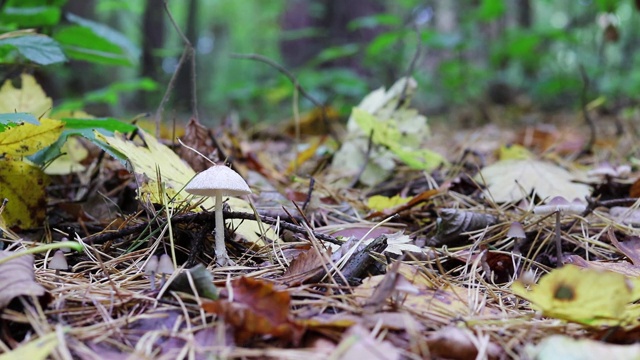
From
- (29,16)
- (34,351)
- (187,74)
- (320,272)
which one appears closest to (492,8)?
(187,74)

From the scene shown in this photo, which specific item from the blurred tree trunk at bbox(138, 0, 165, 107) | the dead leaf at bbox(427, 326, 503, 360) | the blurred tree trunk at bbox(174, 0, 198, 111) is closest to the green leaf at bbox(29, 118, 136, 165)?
the dead leaf at bbox(427, 326, 503, 360)

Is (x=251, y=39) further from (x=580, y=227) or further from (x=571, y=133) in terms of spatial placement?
(x=580, y=227)

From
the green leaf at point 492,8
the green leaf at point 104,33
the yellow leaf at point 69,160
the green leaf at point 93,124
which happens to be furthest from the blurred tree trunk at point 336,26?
the green leaf at point 93,124

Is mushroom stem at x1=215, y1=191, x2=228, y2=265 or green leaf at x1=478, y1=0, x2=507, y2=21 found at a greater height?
green leaf at x1=478, y1=0, x2=507, y2=21

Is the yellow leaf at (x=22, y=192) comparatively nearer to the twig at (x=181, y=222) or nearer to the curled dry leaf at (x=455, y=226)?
the twig at (x=181, y=222)

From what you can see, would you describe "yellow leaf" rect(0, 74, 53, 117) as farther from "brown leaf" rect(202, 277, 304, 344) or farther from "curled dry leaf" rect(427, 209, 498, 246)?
"curled dry leaf" rect(427, 209, 498, 246)

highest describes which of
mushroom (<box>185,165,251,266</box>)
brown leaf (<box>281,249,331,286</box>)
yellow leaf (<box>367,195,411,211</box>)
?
mushroom (<box>185,165,251,266</box>)
